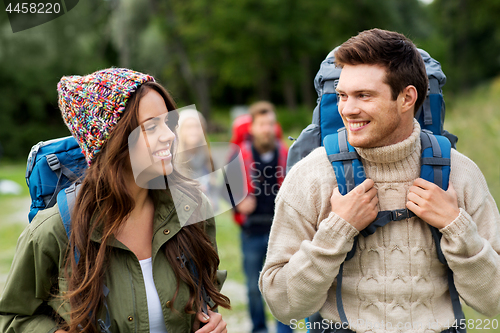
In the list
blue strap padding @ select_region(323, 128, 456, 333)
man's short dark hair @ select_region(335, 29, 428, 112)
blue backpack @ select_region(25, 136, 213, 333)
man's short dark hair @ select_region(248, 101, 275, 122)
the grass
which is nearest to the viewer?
man's short dark hair @ select_region(335, 29, 428, 112)

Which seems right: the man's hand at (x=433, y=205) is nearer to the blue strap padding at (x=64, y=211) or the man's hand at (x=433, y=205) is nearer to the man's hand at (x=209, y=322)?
the man's hand at (x=209, y=322)

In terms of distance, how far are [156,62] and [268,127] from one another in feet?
83.7

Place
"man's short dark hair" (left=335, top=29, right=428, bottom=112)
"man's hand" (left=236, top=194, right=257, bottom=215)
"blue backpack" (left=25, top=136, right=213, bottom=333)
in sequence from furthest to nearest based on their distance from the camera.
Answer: "man's hand" (left=236, top=194, right=257, bottom=215)
"blue backpack" (left=25, top=136, right=213, bottom=333)
"man's short dark hair" (left=335, top=29, right=428, bottom=112)

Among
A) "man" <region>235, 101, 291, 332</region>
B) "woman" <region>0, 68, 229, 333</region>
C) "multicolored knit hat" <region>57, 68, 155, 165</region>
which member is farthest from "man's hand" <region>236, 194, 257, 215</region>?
"multicolored knit hat" <region>57, 68, 155, 165</region>

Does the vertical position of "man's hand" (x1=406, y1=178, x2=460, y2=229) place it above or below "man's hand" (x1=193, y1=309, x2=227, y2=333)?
above

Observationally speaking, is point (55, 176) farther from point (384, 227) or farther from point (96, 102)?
point (384, 227)

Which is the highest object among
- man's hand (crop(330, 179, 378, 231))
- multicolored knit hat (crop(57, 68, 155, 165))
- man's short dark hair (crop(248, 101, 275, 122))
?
multicolored knit hat (crop(57, 68, 155, 165))

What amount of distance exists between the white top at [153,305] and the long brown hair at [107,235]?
10cm

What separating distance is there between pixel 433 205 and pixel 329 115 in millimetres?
664

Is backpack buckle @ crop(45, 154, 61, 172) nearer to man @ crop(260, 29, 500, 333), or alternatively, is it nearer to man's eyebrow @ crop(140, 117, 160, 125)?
man's eyebrow @ crop(140, 117, 160, 125)

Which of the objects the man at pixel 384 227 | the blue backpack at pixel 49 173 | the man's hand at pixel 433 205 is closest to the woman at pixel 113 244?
the blue backpack at pixel 49 173

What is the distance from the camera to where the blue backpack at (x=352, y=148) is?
6.49 ft

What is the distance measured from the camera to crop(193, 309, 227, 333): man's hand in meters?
2.12

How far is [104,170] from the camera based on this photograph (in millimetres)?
2002
